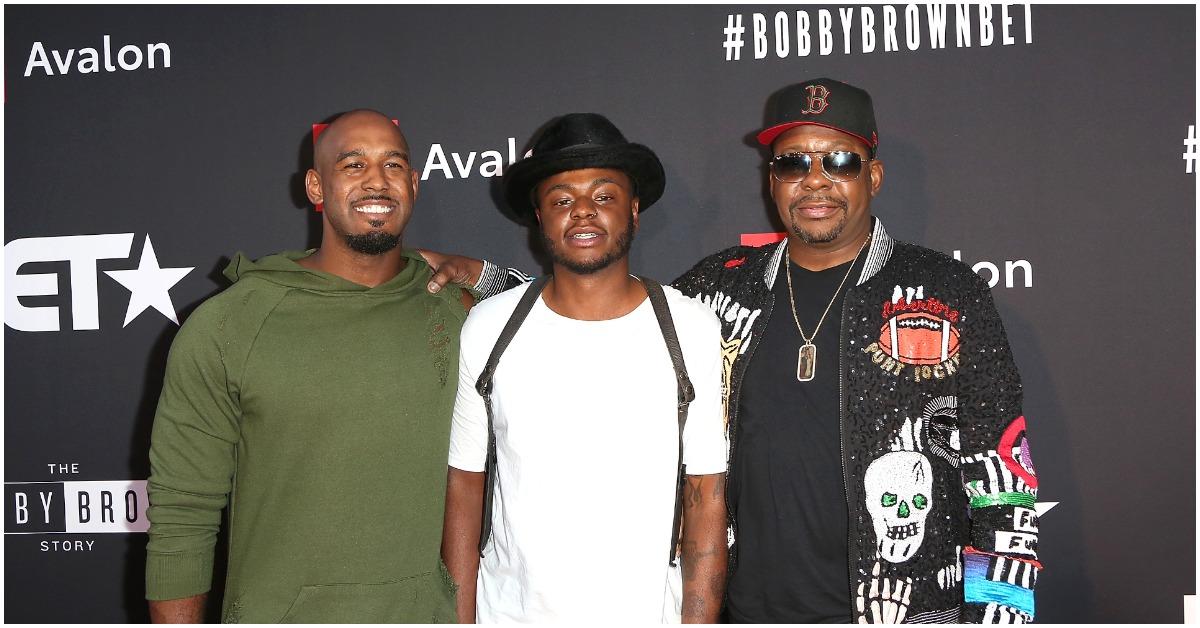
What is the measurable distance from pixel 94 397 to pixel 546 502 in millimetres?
2052

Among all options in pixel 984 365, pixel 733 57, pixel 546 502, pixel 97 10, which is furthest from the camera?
pixel 97 10

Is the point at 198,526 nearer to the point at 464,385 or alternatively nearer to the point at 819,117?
the point at 464,385

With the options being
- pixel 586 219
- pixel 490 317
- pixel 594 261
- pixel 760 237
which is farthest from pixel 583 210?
pixel 760 237

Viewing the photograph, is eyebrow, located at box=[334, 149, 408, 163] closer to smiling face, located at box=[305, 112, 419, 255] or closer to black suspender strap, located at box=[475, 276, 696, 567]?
smiling face, located at box=[305, 112, 419, 255]

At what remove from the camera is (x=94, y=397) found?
115 inches

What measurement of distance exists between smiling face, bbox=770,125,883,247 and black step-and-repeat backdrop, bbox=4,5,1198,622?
2.01 feet

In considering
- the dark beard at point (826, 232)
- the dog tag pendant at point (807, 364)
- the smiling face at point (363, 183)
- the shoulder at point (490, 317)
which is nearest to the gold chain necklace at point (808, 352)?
the dog tag pendant at point (807, 364)

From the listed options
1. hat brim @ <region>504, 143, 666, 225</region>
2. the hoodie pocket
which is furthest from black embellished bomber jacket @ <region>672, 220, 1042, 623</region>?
the hoodie pocket

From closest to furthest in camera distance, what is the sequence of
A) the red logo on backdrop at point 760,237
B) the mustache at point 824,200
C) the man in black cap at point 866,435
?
the man in black cap at point 866,435, the mustache at point 824,200, the red logo on backdrop at point 760,237

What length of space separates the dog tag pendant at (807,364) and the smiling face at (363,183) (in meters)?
1.02

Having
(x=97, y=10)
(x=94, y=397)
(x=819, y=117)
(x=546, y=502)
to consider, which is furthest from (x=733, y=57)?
(x=94, y=397)

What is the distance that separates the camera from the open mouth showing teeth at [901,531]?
1.89 metres

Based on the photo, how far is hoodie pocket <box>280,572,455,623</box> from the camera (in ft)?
5.94

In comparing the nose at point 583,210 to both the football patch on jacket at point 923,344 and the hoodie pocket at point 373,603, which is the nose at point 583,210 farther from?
the hoodie pocket at point 373,603
